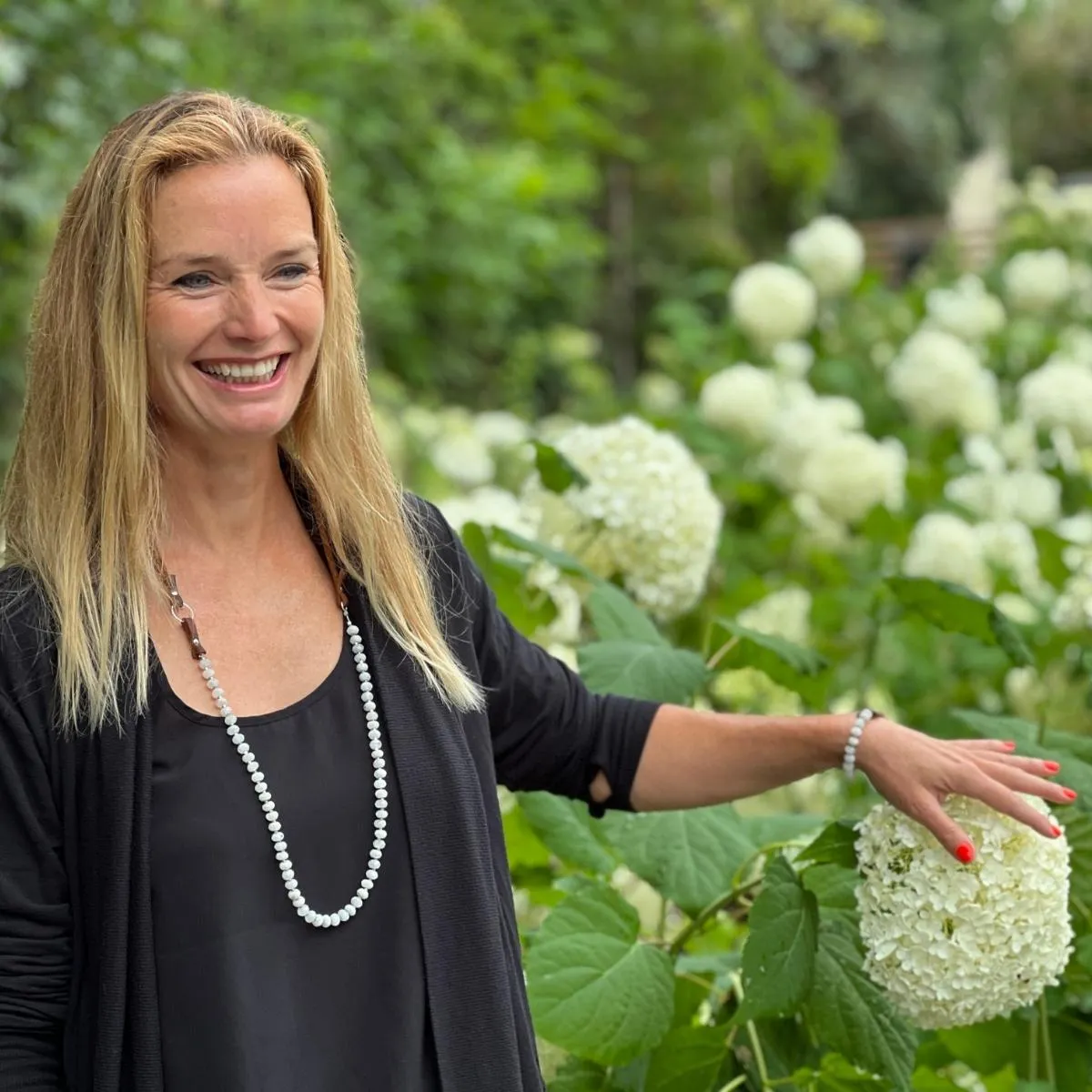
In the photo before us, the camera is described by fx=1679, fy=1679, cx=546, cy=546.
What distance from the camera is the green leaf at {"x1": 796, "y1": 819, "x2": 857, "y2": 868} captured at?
1.70m

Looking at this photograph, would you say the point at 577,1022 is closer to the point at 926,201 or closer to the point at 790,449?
the point at 790,449

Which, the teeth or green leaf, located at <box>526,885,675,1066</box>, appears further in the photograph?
green leaf, located at <box>526,885,675,1066</box>

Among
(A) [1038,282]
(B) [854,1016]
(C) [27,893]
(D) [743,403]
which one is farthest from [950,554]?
(A) [1038,282]

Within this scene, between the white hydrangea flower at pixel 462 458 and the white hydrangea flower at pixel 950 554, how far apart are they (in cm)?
189

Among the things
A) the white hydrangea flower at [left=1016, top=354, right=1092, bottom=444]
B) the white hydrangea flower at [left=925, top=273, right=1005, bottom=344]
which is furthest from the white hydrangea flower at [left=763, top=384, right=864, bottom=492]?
the white hydrangea flower at [left=925, top=273, right=1005, bottom=344]

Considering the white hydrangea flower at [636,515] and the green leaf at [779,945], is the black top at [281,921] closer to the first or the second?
the green leaf at [779,945]

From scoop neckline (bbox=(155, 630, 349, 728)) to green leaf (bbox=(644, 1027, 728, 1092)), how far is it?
60 centimetres

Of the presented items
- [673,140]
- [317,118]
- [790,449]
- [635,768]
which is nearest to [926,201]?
[673,140]

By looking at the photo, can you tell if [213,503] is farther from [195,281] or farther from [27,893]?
[27,893]

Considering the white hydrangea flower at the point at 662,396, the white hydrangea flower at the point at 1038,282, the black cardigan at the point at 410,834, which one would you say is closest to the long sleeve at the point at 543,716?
the black cardigan at the point at 410,834

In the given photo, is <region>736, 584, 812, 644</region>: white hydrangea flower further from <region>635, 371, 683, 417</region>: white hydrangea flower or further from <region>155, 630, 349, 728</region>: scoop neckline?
<region>635, 371, 683, 417</region>: white hydrangea flower

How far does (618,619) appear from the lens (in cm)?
213

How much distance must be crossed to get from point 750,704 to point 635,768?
1289 millimetres

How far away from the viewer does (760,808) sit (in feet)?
9.46
